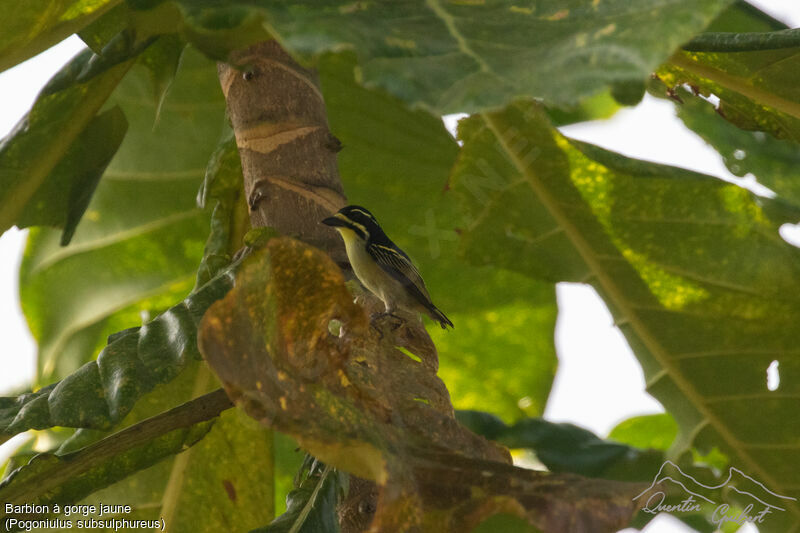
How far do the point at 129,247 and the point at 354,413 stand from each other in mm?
1635

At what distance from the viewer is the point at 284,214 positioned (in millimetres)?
1435

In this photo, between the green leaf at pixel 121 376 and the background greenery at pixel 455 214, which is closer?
the background greenery at pixel 455 214

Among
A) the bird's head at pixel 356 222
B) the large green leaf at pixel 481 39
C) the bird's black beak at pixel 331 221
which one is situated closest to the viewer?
the large green leaf at pixel 481 39

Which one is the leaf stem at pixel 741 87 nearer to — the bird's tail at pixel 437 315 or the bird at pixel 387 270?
the bird at pixel 387 270

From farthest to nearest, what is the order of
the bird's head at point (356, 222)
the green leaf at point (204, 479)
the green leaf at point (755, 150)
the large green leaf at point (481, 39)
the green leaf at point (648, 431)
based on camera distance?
1. the green leaf at point (648, 431)
2. the green leaf at point (755, 150)
3. the green leaf at point (204, 479)
4. the bird's head at point (356, 222)
5. the large green leaf at point (481, 39)

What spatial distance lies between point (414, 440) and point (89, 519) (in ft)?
3.27

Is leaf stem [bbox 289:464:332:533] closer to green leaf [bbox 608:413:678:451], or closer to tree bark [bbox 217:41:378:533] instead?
tree bark [bbox 217:41:378:533]

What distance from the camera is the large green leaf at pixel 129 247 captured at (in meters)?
2.48

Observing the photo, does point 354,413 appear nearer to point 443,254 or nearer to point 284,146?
point 284,146

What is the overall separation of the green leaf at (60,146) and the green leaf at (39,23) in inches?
3.3

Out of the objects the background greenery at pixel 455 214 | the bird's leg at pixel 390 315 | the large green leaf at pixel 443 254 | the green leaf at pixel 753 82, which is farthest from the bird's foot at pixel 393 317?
the large green leaf at pixel 443 254

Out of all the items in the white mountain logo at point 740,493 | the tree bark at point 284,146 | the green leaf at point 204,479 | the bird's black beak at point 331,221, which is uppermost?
the tree bark at point 284,146

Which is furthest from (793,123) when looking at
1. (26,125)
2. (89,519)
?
(89,519)

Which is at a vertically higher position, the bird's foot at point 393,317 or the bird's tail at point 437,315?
the bird's foot at point 393,317
